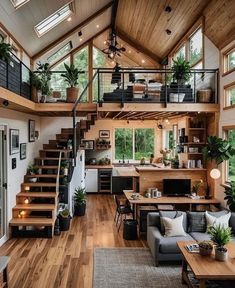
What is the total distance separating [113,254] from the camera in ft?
20.4

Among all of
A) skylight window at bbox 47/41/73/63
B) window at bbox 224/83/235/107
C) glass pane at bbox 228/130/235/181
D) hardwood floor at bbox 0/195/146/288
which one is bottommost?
hardwood floor at bbox 0/195/146/288

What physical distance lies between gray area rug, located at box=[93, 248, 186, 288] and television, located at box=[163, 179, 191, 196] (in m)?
2.10

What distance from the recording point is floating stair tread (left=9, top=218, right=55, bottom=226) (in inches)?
287

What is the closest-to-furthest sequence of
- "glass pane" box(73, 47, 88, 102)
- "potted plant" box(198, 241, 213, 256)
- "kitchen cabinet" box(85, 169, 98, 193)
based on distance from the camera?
"potted plant" box(198, 241, 213, 256), "kitchen cabinet" box(85, 169, 98, 193), "glass pane" box(73, 47, 88, 102)

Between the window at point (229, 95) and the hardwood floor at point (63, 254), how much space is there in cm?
375

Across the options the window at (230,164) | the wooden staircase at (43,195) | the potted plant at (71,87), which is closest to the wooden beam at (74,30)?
the potted plant at (71,87)

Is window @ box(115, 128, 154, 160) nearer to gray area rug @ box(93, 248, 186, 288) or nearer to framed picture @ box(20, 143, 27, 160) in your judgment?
framed picture @ box(20, 143, 27, 160)

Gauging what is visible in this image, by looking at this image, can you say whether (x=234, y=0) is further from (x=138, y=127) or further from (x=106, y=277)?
(x=138, y=127)

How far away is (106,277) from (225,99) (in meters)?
4.88

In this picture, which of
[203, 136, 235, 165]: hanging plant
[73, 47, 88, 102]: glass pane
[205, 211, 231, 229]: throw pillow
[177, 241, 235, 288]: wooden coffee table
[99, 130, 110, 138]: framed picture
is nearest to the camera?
[177, 241, 235, 288]: wooden coffee table

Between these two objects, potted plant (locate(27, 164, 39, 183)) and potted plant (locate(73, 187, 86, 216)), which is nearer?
potted plant (locate(27, 164, 39, 183))

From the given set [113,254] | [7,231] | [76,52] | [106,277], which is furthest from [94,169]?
[106,277]

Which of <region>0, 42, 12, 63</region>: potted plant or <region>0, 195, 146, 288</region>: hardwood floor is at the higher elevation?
<region>0, 42, 12, 63</region>: potted plant

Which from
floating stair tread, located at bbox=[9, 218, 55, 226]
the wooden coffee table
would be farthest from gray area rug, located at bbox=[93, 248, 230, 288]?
floating stair tread, located at bbox=[9, 218, 55, 226]
